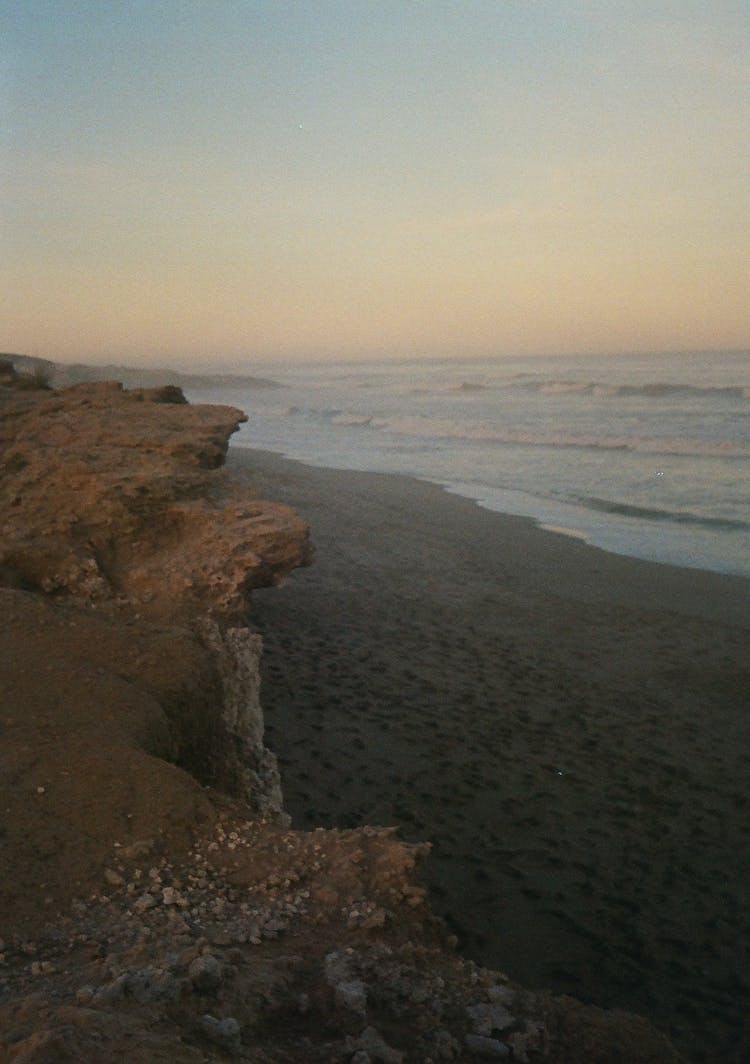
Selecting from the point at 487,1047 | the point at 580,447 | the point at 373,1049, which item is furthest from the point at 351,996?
the point at 580,447

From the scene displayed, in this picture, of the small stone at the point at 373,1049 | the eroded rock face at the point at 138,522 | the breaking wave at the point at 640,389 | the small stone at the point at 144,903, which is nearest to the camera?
the small stone at the point at 373,1049

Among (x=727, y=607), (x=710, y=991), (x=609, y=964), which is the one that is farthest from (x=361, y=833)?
(x=727, y=607)

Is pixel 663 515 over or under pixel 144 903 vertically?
under

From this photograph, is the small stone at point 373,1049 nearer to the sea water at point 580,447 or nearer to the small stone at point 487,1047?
the small stone at point 487,1047

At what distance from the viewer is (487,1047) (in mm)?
2701

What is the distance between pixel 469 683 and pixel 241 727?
3.05 m

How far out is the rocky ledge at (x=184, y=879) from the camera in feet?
8.13

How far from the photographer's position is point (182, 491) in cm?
Answer: 705

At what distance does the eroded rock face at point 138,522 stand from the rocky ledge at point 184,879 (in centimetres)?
3

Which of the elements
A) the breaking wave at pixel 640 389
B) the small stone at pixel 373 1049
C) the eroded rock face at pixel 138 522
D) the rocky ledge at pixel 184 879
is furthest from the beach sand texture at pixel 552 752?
the breaking wave at pixel 640 389

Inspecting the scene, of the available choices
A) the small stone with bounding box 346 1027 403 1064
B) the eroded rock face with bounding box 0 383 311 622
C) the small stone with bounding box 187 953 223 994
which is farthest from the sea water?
the small stone with bounding box 187 953 223 994

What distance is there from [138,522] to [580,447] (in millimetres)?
21688

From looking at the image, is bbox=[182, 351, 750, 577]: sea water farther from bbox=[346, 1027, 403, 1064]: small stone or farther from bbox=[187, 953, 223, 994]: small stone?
bbox=[187, 953, 223, 994]: small stone

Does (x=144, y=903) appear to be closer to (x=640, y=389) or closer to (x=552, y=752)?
(x=552, y=752)
